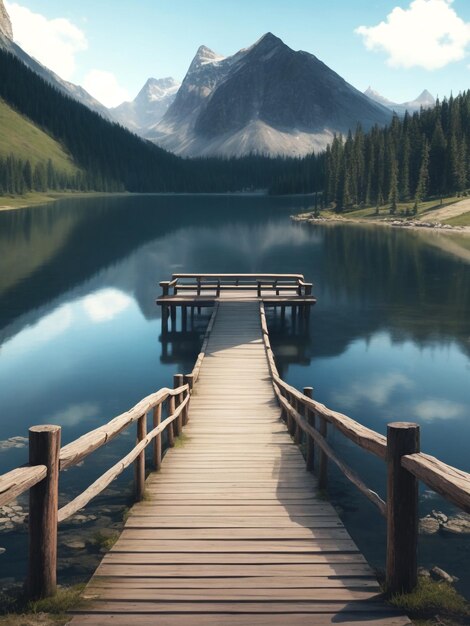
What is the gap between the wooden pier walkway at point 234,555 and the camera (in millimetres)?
6488

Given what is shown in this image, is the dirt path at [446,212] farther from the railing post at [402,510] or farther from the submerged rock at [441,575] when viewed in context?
the railing post at [402,510]

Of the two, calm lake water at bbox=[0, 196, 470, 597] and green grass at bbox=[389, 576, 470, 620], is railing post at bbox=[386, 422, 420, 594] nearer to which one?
green grass at bbox=[389, 576, 470, 620]

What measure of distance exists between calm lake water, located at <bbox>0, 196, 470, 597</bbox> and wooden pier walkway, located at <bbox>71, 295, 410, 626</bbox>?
9.95 ft

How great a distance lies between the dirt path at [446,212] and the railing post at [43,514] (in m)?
118

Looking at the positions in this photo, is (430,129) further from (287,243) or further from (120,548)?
(120,548)

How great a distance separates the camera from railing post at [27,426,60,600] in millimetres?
6461

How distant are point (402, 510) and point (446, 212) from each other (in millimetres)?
122053

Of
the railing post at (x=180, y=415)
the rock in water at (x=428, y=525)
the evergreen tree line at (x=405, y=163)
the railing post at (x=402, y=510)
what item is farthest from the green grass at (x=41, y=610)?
the evergreen tree line at (x=405, y=163)

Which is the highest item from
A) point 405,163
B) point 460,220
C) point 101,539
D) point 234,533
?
point 405,163

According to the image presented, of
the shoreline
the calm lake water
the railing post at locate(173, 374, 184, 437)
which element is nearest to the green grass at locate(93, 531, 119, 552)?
the calm lake water

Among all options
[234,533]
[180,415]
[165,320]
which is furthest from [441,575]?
[165,320]

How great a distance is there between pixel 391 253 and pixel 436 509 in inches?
2560

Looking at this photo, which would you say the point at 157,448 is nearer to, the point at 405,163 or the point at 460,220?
the point at 460,220

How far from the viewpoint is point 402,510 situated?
22.2 feet
